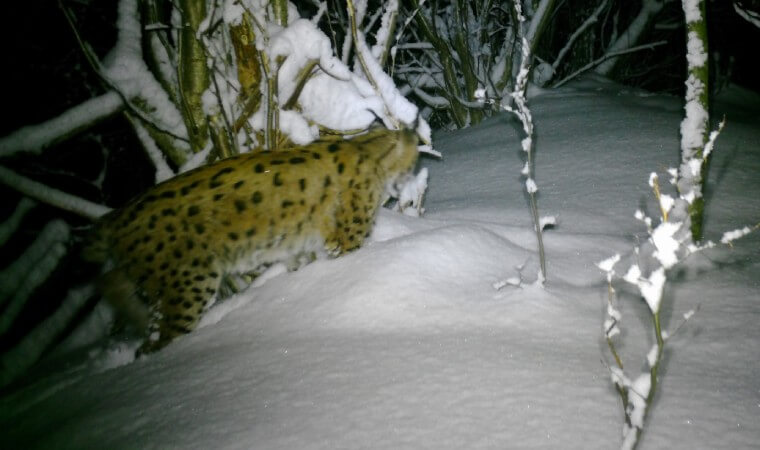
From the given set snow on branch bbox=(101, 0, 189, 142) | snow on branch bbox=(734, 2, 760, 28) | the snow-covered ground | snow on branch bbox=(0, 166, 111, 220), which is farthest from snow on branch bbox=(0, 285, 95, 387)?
snow on branch bbox=(734, 2, 760, 28)

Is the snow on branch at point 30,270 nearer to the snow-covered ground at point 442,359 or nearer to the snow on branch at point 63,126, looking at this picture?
the snow on branch at point 63,126

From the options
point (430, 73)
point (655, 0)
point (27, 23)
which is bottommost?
point (430, 73)

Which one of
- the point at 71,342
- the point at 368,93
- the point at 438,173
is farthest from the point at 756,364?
the point at 71,342

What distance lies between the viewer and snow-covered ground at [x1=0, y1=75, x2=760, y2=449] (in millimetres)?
1423

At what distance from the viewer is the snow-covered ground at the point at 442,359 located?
142 cm

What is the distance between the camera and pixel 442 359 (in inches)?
70.2

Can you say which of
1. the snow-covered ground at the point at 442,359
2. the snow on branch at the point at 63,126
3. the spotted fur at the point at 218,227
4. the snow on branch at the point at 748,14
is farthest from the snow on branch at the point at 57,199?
the snow on branch at the point at 748,14

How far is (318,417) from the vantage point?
60.9 inches

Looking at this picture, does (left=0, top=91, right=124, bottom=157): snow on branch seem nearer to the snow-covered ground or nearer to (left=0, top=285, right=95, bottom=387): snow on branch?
(left=0, top=285, right=95, bottom=387): snow on branch

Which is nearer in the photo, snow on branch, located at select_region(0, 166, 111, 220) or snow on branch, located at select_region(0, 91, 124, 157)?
snow on branch, located at select_region(0, 91, 124, 157)

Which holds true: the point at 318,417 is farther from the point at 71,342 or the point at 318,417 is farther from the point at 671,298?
the point at 71,342

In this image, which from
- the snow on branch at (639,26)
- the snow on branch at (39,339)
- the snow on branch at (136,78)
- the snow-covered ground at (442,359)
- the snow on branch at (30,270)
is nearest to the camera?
the snow-covered ground at (442,359)

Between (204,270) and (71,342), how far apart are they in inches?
67.3

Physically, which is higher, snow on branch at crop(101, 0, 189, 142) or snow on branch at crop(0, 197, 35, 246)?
snow on branch at crop(101, 0, 189, 142)
